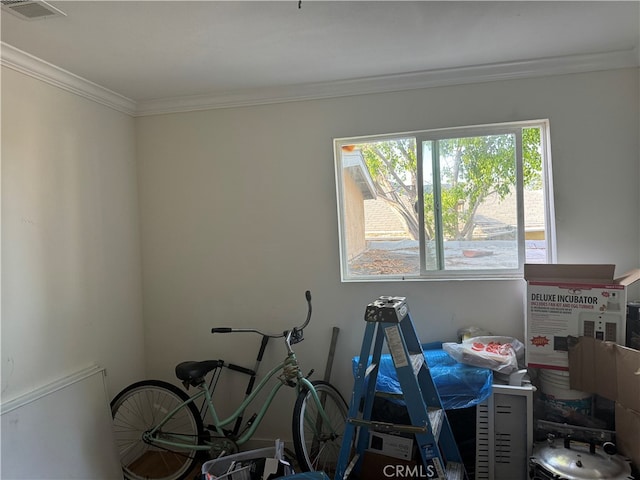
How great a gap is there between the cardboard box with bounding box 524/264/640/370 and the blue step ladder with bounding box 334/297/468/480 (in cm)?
57

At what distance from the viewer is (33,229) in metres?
2.09

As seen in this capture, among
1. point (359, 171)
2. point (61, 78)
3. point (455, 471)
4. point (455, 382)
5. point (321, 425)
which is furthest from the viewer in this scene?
point (359, 171)

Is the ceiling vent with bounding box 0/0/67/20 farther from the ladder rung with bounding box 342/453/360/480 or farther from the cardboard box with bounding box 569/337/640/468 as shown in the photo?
the cardboard box with bounding box 569/337/640/468

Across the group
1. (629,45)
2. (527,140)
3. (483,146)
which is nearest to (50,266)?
(483,146)

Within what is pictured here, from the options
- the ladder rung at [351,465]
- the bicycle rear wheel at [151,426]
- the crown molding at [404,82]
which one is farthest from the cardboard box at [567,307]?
the bicycle rear wheel at [151,426]

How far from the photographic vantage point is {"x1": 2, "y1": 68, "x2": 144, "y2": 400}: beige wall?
78.4 inches

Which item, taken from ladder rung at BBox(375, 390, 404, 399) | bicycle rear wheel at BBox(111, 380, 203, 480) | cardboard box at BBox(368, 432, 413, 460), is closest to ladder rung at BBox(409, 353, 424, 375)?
ladder rung at BBox(375, 390, 404, 399)

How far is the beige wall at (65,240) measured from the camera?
199 centimetres

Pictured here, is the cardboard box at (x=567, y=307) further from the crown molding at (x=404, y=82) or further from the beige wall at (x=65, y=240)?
the beige wall at (x=65, y=240)

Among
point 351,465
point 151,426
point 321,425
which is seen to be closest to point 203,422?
point 151,426

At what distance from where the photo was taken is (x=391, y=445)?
6.99 feet

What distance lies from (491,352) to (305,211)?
1.33m

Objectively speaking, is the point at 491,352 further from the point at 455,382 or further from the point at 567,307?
the point at 567,307

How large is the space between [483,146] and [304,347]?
165 centimetres
